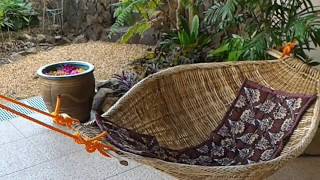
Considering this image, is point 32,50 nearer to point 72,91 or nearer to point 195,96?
point 72,91

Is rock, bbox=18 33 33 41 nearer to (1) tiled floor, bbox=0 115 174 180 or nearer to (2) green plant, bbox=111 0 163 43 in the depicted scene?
(2) green plant, bbox=111 0 163 43

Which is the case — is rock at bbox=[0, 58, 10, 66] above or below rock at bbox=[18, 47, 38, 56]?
below

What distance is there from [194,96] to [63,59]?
2378 millimetres

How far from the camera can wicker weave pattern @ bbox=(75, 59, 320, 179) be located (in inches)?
75.8

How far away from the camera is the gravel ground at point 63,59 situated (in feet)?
12.1

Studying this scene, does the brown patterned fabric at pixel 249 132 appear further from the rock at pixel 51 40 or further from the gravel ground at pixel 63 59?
the rock at pixel 51 40

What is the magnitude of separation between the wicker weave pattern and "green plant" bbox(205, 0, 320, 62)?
137 mm

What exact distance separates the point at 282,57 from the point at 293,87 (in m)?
0.16

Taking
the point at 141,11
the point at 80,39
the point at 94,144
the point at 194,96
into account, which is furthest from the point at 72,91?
the point at 80,39

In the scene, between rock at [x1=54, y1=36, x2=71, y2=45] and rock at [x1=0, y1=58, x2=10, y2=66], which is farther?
rock at [x1=54, y1=36, x2=71, y2=45]

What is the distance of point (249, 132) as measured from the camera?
2121mm

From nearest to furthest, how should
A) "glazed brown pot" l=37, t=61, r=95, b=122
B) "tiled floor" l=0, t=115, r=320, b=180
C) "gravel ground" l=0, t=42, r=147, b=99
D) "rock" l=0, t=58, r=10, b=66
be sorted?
1. "tiled floor" l=0, t=115, r=320, b=180
2. "glazed brown pot" l=37, t=61, r=95, b=122
3. "gravel ground" l=0, t=42, r=147, b=99
4. "rock" l=0, t=58, r=10, b=66

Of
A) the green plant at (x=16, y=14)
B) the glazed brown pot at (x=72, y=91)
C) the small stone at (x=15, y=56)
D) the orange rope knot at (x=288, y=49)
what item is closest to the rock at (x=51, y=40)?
the green plant at (x=16, y=14)

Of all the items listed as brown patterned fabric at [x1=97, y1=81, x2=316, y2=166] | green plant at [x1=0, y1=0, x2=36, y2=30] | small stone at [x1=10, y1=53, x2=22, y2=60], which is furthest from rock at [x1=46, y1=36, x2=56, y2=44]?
brown patterned fabric at [x1=97, y1=81, x2=316, y2=166]
